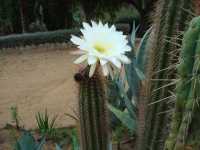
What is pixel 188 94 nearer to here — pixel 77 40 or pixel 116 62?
pixel 116 62

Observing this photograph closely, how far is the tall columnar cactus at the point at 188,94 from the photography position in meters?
1.97

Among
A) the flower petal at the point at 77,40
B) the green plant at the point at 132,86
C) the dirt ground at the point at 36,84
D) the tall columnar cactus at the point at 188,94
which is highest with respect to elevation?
the flower petal at the point at 77,40

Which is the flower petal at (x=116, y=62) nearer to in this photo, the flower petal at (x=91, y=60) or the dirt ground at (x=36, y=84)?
the flower petal at (x=91, y=60)

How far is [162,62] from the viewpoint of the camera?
2594 mm

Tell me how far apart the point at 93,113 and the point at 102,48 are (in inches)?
12.6

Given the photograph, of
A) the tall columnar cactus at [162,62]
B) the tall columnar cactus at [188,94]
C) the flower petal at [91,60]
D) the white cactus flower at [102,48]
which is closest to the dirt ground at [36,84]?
the tall columnar cactus at [162,62]

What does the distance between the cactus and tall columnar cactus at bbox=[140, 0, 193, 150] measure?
0.29 m

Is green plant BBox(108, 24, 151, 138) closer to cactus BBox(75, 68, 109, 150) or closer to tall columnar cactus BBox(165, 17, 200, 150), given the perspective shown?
cactus BBox(75, 68, 109, 150)

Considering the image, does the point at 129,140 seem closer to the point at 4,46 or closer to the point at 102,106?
the point at 102,106

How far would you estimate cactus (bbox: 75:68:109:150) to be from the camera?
236 centimetres

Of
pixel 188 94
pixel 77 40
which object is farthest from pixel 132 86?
pixel 188 94

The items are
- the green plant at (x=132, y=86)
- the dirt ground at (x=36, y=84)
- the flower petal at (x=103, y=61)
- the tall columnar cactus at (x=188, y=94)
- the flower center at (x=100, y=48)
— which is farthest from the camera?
the dirt ground at (x=36, y=84)

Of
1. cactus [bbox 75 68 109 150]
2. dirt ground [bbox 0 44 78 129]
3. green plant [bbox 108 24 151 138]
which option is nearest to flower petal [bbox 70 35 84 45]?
cactus [bbox 75 68 109 150]

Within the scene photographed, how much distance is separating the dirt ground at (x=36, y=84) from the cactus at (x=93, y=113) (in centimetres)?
246
